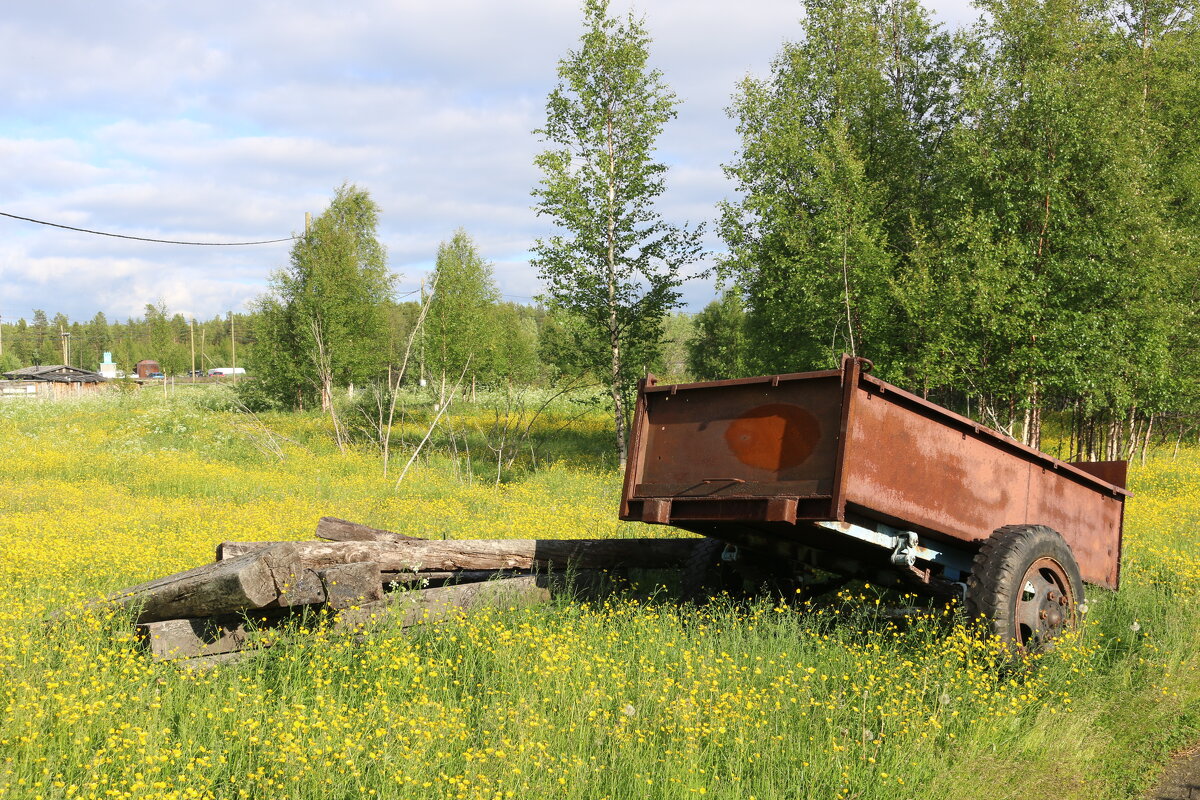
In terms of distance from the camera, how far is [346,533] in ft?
22.8

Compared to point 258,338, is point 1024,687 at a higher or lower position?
lower

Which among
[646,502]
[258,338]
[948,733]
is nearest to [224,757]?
[646,502]

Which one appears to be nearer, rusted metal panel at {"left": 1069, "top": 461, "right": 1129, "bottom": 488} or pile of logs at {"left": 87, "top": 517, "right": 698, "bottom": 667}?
pile of logs at {"left": 87, "top": 517, "right": 698, "bottom": 667}

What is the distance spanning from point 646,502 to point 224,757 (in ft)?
11.1

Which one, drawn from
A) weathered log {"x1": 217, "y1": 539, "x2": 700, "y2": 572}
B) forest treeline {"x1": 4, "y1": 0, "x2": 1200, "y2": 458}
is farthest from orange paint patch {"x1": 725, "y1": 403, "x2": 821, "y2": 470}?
forest treeline {"x1": 4, "y1": 0, "x2": 1200, "y2": 458}

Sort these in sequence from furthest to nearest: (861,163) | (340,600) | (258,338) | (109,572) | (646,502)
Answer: (258,338) < (861,163) < (109,572) < (646,502) < (340,600)

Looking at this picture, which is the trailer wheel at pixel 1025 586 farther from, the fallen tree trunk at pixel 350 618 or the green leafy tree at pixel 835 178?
the green leafy tree at pixel 835 178

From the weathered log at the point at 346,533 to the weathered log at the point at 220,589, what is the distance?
1215mm

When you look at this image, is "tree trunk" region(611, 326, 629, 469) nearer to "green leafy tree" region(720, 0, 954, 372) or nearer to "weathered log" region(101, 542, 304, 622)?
"green leafy tree" region(720, 0, 954, 372)

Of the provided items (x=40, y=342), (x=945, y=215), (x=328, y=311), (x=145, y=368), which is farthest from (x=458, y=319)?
(x=40, y=342)

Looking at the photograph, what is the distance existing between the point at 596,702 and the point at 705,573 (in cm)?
276

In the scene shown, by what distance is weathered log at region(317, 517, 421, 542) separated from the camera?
6.84 metres

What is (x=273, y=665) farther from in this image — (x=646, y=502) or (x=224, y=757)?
(x=646, y=502)

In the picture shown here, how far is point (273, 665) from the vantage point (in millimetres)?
5469
